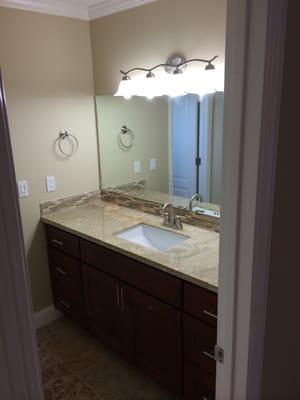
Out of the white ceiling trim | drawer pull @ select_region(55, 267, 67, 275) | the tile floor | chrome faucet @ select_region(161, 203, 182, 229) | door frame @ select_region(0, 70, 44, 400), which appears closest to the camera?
door frame @ select_region(0, 70, 44, 400)

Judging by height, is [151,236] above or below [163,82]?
below

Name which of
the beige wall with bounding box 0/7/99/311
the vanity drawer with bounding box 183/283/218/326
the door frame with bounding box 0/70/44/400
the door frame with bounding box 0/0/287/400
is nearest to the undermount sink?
the vanity drawer with bounding box 183/283/218/326

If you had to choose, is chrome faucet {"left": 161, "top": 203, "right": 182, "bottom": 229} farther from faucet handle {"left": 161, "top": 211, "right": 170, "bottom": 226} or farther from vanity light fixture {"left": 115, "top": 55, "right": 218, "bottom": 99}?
vanity light fixture {"left": 115, "top": 55, "right": 218, "bottom": 99}

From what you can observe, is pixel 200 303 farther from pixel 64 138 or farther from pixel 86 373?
pixel 64 138

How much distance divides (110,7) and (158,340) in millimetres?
2191

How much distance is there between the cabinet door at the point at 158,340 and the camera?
1.82 metres

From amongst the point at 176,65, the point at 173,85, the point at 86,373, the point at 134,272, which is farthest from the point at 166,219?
the point at 86,373

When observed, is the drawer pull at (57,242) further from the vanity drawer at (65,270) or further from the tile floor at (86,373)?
the tile floor at (86,373)

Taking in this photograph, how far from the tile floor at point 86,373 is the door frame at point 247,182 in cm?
120

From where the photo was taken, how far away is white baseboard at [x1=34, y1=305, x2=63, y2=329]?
272 centimetres

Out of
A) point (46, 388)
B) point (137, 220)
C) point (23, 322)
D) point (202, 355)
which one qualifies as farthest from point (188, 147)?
point (23, 322)

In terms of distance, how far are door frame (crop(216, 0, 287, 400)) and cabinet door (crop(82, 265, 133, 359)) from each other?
1059 mm

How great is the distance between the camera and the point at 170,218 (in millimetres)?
2330

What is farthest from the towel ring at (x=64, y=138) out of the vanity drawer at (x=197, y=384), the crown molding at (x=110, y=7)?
the vanity drawer at (x=197, y=384)
